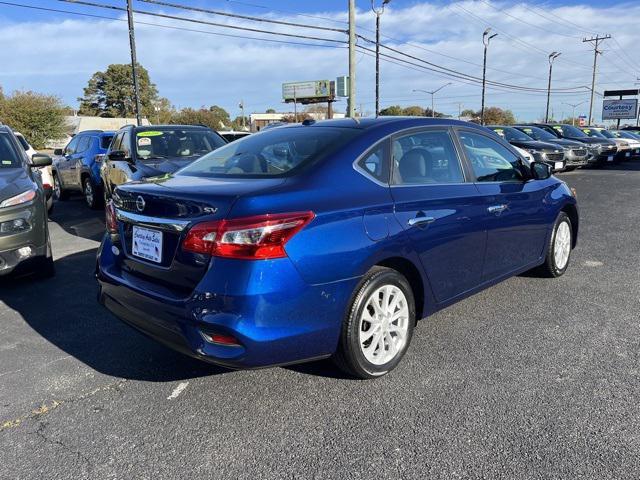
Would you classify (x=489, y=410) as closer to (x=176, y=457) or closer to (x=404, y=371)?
(x=404, y=371)

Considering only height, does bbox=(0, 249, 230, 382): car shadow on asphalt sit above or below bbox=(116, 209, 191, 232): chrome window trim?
below

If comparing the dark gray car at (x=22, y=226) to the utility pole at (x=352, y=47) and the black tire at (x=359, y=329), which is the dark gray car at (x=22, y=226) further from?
the utility pole at (x=352, y=47)

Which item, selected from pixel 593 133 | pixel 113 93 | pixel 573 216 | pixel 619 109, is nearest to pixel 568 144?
pixel 593 133

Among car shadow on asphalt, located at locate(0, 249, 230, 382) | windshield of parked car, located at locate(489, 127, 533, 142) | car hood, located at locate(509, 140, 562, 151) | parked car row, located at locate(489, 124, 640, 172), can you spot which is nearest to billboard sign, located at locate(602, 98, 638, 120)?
parked car row, located at locate(489, 124, 640, 172)

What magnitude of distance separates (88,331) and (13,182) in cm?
211

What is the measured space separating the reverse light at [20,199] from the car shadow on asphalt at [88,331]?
0.90m

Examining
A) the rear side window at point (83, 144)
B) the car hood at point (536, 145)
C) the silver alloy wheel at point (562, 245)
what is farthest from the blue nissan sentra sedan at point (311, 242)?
the car hood at point (536, 145)

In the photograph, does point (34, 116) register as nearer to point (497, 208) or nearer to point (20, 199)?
point (20, 199)

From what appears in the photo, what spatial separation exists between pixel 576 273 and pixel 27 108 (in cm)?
4750

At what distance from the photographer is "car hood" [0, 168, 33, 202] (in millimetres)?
4902

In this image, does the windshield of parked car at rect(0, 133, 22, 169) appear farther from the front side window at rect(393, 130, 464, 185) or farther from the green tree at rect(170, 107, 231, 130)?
the green tree at rect(170, 107, 231, 130)

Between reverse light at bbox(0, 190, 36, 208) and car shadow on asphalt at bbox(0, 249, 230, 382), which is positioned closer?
car shadow on asphalt at bbox(0, 249, 230, 382)

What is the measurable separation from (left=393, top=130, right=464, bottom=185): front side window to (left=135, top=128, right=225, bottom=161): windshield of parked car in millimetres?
5018

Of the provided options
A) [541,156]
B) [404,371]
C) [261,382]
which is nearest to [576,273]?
[404,371]
